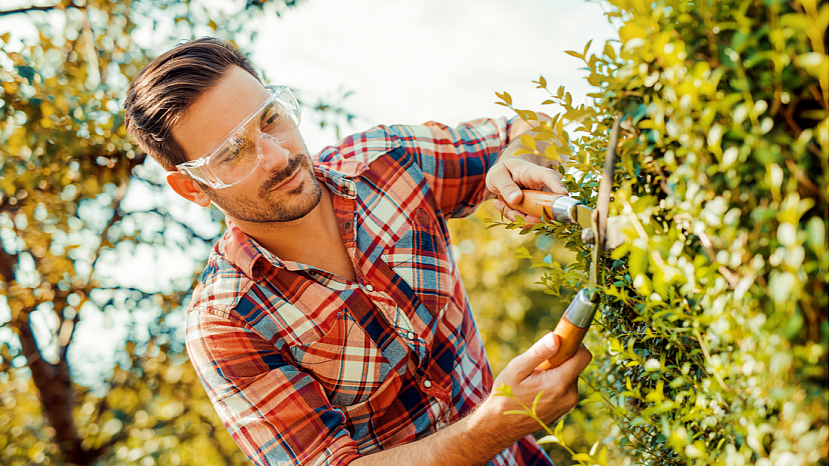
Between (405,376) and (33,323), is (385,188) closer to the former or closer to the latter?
(405,376)

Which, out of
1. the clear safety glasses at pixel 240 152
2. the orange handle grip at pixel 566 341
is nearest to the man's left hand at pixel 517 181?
the orange handle grip at pixel 566 341

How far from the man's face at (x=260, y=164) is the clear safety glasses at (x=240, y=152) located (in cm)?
2

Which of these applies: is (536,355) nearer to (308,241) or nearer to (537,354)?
(537,354)

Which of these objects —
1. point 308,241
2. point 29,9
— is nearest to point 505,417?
point 308,241

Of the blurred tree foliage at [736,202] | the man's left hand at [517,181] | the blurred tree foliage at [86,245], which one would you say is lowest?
the blurred tree foliage at [86,245]

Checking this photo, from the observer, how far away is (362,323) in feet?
6.46

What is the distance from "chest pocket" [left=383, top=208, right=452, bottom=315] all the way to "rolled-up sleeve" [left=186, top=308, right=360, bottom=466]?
566 mm

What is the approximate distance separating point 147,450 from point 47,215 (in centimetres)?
223

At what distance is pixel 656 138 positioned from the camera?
78 cm

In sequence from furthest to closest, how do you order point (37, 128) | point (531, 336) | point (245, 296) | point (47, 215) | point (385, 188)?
1. point (531, 336)
2. point (47, 215)
3. point (37, 128)
4. point (385, 188)
5. point (245, 296)

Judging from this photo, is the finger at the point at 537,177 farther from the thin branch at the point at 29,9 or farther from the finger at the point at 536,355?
the thin branch at the point at 29,9

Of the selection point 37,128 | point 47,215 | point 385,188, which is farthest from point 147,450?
point 385,188

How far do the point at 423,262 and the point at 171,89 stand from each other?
4.00 ft

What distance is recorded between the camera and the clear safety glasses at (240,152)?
6.28ft
